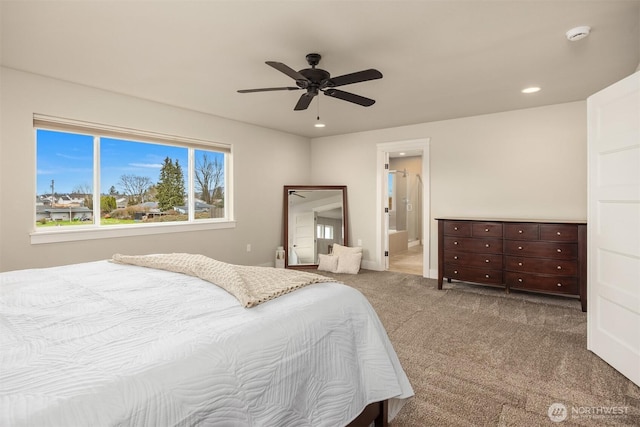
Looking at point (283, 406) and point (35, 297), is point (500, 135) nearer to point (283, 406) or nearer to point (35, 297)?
point (283, 406)

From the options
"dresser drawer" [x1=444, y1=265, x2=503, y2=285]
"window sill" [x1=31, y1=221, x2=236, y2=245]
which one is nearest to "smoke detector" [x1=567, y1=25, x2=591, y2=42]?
"dresser drawer" [x1=444, y1=265, x2=503, y2=285]

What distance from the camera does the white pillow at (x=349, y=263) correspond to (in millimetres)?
5211

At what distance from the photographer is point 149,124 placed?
12.6ft

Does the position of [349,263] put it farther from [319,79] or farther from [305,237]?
[319,79]

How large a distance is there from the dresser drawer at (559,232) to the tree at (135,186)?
472 cm

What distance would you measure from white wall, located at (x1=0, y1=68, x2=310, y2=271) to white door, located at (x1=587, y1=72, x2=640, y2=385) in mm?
4049

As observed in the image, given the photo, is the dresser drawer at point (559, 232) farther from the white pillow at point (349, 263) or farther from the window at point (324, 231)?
the window at point (324, 231)

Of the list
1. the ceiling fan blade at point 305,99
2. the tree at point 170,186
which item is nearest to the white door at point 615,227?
the ceiling fan blade at point 305,99

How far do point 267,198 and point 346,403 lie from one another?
4237mm

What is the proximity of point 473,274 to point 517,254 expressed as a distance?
0.56 m

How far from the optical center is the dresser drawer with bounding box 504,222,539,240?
373 centimetres

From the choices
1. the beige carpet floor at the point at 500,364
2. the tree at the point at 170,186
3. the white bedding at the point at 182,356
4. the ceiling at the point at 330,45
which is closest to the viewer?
the white bedding at the point at 182,356

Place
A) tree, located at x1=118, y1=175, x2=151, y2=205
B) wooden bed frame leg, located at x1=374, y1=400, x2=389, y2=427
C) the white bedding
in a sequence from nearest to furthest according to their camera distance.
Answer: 1. the white bedding
2. wooden bed frame leg, located at x1=374, y1=400, x2=389, y2=427
3. tree, located at x1=118, y1=175, x2=151, y2=205

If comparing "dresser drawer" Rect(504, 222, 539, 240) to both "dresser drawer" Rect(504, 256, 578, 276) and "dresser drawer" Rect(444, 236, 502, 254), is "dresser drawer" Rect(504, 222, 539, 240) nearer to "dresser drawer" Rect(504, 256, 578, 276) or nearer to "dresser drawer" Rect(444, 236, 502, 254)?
"dresser drawer" Rect(444, 236, 502, 254)
